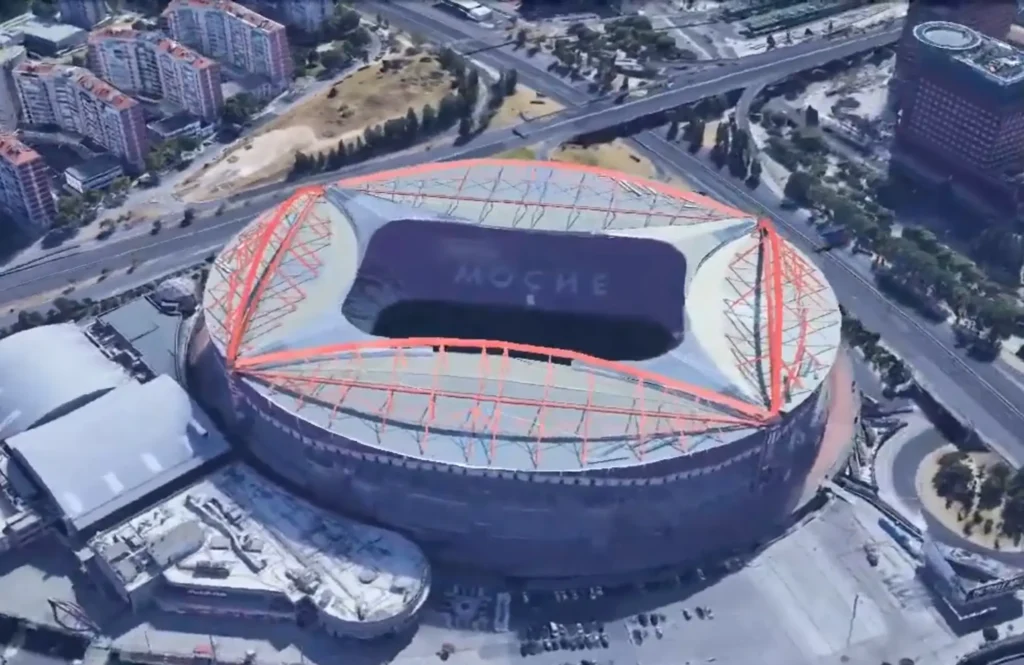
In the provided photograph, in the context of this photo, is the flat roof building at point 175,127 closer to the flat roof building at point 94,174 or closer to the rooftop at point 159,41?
the rooftop at point 159,41

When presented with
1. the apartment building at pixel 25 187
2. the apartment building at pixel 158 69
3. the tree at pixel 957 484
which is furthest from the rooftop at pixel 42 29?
the tree at pixel 957 484

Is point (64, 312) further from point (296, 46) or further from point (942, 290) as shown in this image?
point (942, 290)

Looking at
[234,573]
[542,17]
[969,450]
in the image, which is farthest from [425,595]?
[542,17]

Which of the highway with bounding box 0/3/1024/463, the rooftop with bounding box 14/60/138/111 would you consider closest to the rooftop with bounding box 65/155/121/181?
the rooftop with bounding box 14/60/138/111

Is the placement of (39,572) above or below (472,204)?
below

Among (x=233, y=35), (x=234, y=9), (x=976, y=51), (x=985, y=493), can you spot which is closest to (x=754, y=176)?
(x=976, y=51)
